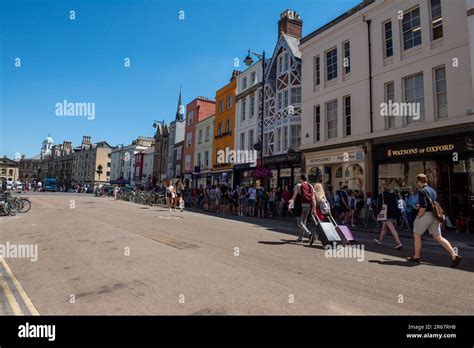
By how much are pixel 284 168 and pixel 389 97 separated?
1008cm

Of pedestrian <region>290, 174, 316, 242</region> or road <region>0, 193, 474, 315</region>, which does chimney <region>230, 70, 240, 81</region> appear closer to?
pedestrian <region>290, 174, 316, 242</region>

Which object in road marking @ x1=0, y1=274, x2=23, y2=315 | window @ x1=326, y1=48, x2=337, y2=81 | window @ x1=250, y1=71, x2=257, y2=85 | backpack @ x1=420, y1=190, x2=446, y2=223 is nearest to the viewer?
road marking @ x1=0, y1=274, x2=23, y2=315

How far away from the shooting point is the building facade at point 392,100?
46.8 ft

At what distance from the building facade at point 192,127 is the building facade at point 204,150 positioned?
1.22 metres

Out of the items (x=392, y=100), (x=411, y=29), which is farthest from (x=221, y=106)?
(x=411, y=29)

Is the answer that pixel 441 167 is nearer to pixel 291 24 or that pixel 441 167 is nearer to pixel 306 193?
pixel 306 193

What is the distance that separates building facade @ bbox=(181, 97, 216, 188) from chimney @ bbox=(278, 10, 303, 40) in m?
18.5

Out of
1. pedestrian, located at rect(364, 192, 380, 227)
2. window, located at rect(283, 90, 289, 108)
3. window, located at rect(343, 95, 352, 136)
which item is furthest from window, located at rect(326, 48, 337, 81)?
pedestrian, located at rect(364, 192, 380, 227)

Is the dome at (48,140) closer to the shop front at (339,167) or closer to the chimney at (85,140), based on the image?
the chimney at (85,140)

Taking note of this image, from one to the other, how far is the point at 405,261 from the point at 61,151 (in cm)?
12627

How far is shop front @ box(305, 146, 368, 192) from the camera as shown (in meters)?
18.8
